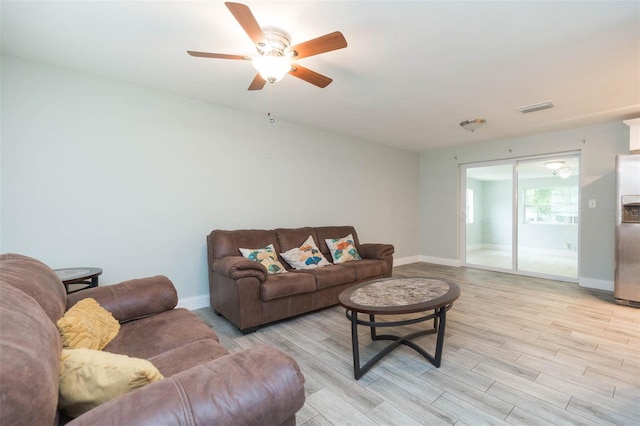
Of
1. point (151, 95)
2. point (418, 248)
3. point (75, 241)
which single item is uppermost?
point (151, 95)

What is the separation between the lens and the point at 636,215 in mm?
3584

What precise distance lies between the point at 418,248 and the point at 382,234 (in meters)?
1.32

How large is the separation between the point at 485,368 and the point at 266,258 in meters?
2.28

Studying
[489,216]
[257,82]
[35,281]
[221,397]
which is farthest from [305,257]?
[489,216]

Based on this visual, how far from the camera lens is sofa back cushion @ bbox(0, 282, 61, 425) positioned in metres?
0.62

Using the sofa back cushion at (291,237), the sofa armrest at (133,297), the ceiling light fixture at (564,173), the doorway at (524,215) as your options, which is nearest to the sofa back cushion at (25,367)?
the sofa armrest at (133,297)

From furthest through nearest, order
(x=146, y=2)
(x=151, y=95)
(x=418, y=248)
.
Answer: (x=418, y=248) < (x=151, y=95) < (x=146, y=2)

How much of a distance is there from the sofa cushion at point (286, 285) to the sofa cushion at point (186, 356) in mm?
1271

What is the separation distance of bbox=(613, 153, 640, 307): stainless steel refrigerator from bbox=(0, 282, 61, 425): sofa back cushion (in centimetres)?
530

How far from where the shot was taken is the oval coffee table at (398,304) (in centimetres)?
196

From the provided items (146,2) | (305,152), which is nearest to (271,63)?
(146,2)

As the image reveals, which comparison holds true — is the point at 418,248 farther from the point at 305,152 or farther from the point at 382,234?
the point at 305,152

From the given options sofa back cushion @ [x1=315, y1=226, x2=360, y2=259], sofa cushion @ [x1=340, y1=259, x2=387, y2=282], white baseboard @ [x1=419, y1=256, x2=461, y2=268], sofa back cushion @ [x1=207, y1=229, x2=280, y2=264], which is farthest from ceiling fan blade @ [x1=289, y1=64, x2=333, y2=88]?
white baseboard @ [x1=419, y1=256, x2=461, y2=268]

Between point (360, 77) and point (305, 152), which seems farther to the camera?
point (305, 152)
